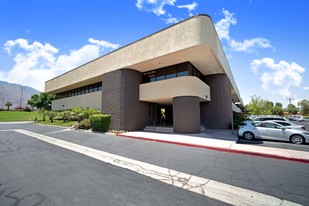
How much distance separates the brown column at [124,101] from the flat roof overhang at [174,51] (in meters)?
1.10

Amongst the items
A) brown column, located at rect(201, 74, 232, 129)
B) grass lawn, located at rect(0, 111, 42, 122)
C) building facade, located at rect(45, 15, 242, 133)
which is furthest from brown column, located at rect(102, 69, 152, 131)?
grass lawn, located at rect(0, 111, 42, 122)

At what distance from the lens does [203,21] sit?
1143 cm

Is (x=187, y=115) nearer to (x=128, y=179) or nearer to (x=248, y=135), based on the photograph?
(x=248, y=135)

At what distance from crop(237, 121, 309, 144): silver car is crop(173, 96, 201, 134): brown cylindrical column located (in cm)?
378

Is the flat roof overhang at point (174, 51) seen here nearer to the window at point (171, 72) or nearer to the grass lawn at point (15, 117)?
the window at point (171, 72)

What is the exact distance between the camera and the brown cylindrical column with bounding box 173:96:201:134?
13430 mm

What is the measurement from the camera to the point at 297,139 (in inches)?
384

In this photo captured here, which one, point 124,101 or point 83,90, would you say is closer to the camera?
point 124,101

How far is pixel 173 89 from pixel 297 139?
389 inches

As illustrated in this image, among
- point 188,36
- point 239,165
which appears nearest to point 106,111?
point 188,36

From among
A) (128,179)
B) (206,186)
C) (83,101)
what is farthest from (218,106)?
(83,101)

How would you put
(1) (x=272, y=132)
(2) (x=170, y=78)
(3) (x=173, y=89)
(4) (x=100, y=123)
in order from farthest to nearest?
(4) (x=100, y=123), (2) (x=170, y=78), (3) (x=173, y=89), (1) (x=272, y=132)

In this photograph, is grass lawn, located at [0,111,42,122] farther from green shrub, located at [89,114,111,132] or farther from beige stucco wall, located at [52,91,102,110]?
green shrub, located at [89,114,111,132]

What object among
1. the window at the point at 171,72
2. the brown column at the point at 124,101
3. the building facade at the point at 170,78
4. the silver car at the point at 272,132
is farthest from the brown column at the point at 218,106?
the brown column at the point at 124,101
